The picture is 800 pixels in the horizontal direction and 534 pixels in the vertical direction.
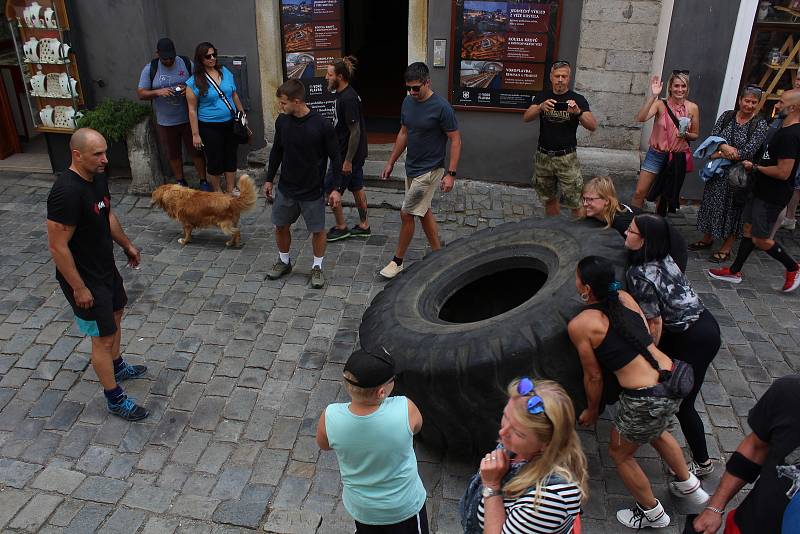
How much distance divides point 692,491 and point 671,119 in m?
4.01

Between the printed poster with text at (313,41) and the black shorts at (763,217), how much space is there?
4.83 m

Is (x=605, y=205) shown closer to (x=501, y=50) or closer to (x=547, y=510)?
(x=547, y=510)

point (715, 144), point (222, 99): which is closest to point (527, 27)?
point (715, 144)

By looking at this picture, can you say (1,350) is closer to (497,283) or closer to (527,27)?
(497,283)

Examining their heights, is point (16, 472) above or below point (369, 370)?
below

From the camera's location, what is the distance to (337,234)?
718 centimetres

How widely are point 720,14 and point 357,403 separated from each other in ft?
21.4

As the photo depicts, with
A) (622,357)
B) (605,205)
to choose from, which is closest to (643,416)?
(622,357)

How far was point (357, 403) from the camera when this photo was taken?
2.87m

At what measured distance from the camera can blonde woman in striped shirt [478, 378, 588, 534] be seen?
236cm

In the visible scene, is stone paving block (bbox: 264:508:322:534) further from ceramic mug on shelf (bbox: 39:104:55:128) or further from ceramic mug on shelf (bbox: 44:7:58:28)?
ceramic mug on shelf (bbox: 44:7:58:28)

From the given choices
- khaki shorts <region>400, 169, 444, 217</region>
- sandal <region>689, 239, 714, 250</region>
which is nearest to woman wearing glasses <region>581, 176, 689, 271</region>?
khaki shorts <region>400, 169, 444, 217</region>

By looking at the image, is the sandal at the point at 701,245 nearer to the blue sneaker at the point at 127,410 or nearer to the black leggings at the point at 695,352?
the black leggings at the point at 695,352

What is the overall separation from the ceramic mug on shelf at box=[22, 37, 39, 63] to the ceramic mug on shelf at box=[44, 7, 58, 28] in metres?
0.28
